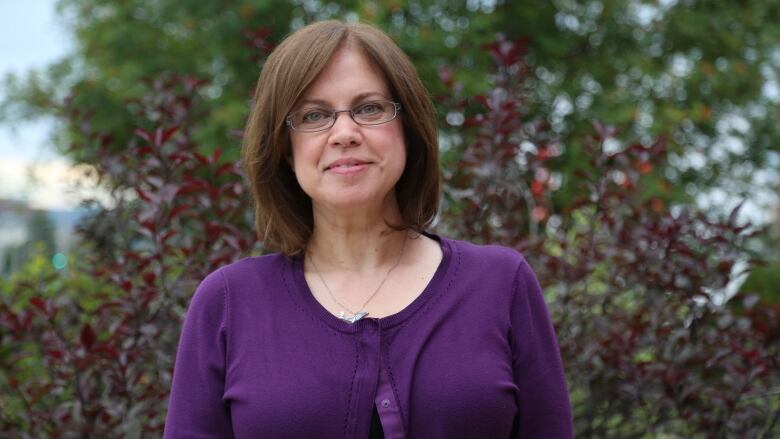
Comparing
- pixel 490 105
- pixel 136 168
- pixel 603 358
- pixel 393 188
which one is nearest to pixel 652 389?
pixel 603 358

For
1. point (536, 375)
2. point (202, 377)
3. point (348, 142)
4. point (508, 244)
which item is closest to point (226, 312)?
point (202, 377)

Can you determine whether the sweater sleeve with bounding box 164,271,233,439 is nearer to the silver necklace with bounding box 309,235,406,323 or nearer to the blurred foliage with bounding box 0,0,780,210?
the silver necklace with bounding box 309,235,406,323

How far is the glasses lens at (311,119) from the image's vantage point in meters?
2.16

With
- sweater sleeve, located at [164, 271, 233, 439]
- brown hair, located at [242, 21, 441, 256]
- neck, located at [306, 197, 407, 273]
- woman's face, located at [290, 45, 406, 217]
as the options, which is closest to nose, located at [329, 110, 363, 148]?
woman's face, located at [290, 45, 406, 217]

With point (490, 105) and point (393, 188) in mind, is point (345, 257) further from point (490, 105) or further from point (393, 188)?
point (490, 105)

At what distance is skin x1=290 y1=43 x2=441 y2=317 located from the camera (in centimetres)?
215

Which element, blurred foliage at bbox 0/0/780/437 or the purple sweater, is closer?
the purple sweater

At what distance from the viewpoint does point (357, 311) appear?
2178 mm

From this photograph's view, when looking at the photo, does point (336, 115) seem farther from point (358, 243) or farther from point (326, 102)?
point (358, 243)

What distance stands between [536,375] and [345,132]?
0.73 m

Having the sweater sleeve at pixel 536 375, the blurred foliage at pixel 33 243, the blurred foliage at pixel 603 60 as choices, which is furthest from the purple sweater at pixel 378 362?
the blurred foliage at pixel 603 60

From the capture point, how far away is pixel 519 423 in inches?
84.7

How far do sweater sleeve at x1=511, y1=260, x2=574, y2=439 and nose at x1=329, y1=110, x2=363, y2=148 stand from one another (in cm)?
52

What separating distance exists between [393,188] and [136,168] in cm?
167
